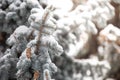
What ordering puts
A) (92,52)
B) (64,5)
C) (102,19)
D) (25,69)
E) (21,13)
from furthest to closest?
(92,52) → (102,19) → (64,5) → (21,13) → (25,69)

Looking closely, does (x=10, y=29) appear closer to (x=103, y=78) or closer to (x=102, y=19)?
(x=102, y=19)

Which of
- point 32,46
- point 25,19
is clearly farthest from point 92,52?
point 32,46

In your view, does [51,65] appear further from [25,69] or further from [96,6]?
[96,6]

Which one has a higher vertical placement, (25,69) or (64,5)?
(64,5)

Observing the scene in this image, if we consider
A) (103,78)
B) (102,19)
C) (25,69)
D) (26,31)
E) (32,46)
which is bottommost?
(25,69)

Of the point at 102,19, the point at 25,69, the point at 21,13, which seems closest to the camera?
the point at 25,69

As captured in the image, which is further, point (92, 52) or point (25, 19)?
point (92, 52)

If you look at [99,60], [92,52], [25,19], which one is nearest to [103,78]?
[99,60]
